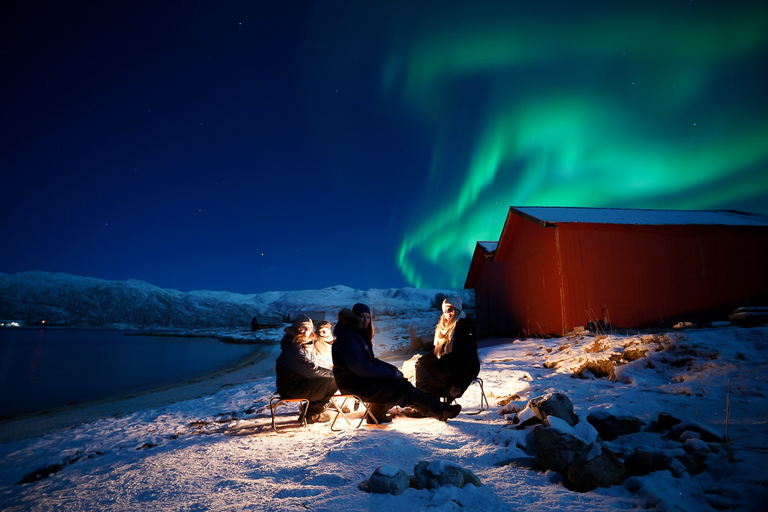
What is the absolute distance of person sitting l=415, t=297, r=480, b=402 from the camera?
16.3 ft

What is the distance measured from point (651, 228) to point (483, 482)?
42.7 feet

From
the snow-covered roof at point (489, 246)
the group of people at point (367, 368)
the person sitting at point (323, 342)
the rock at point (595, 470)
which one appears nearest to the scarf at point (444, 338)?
the group of people at point (367, 368)

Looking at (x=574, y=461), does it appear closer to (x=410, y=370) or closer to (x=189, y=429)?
(x=410, y=370)

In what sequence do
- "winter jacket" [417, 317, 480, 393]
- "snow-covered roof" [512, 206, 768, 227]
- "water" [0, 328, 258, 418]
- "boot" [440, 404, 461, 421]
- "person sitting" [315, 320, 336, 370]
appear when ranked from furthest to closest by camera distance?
"snow-covered roof" [512, 206, 768, 227]
"water" [0, 328, 258, 418]
"person sitting" [315, 320, 336, 370]
"winter jacket" [417, 317, 480, 393]
"boot" [440, 404, 461, 421]

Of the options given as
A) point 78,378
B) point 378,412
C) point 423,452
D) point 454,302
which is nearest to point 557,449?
point 423,452

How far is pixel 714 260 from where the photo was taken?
40.8ft

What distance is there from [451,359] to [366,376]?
149 centimetres

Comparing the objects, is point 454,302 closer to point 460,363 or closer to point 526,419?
point 460,363

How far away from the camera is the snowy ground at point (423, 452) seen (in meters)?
2.53

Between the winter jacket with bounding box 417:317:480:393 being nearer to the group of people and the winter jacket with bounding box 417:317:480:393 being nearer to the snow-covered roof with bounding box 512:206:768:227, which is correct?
the group of people

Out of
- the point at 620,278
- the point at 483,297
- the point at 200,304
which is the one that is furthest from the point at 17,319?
the point at 620,278

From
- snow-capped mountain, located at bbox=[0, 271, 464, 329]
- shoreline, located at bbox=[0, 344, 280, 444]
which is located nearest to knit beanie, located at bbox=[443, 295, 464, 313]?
shoreline, located at bbox=[0, 344, 280, 444]

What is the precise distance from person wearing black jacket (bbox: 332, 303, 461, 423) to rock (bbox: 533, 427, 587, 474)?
1588 mm

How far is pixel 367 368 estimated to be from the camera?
4.27 meters
